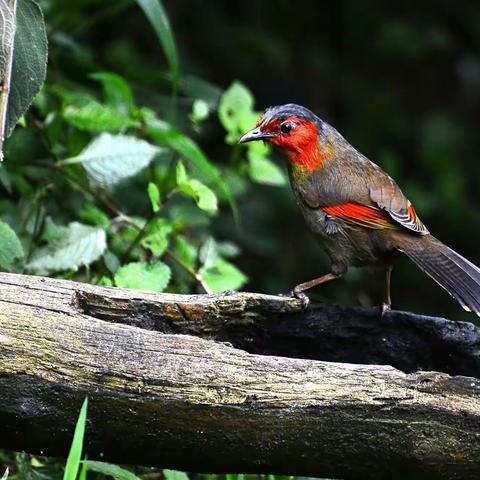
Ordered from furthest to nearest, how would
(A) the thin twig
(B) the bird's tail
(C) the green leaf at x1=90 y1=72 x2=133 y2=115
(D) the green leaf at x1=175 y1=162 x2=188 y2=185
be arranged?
(C) the green leaf at x1=90 y1=72 x2=133 y2=115 → (D) the green leaf at x1=175 y1=162 x2=188 y2=185 → (B) the bird's tail → (A) the thin twig

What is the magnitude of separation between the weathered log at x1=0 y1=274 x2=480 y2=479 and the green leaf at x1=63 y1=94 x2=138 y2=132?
1.50m

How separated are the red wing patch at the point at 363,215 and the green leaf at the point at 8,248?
4.74 ft

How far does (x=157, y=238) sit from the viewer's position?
414cm

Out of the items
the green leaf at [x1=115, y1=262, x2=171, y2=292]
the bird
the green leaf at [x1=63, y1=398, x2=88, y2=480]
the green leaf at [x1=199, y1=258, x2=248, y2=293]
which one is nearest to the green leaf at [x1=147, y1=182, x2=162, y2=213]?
the green leaf at [x1=115, y1=262, x2=171, y2=292]

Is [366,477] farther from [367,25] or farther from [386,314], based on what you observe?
[367,25]

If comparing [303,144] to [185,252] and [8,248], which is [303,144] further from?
[8,248]

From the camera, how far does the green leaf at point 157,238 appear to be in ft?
13.5

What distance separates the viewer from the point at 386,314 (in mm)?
3684

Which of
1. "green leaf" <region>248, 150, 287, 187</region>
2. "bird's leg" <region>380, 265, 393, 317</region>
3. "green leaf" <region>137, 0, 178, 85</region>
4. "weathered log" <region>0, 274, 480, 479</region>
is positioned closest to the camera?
"weathered log" <region>0, 274, 480, 479</region>

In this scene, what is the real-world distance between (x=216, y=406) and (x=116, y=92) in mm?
2297

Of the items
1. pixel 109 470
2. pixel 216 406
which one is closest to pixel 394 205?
pixel 216 406

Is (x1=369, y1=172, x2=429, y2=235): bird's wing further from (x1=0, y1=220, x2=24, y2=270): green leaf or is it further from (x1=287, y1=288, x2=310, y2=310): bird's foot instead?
(x1=0, y1=220, x2=24, y2=270): green leaf

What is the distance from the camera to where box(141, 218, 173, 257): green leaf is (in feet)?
13.5

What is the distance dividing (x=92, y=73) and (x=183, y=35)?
2.94 meters
